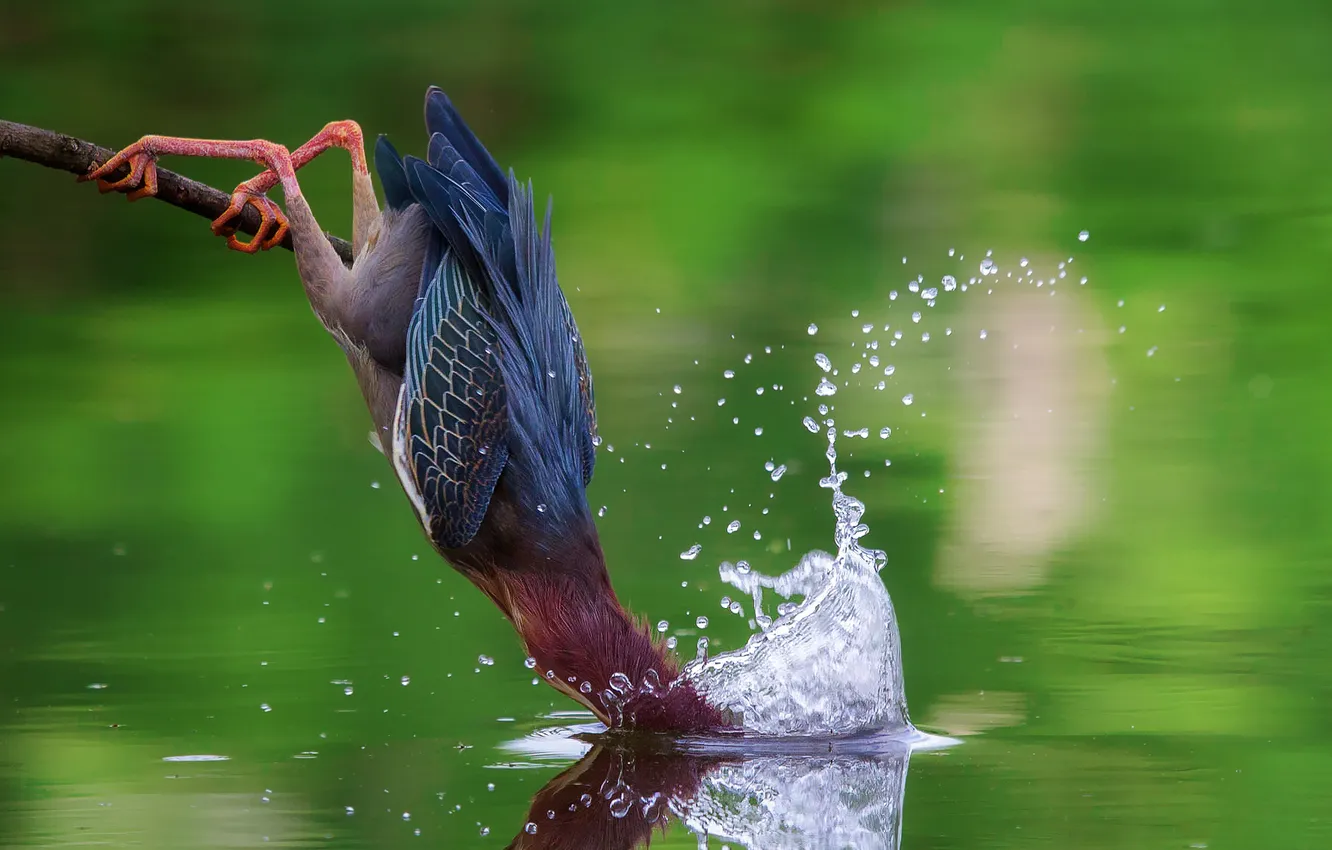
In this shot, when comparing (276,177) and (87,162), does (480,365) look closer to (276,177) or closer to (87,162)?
(276,177)

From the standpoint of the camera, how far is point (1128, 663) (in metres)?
3.79

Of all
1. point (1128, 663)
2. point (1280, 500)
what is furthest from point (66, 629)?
point (1280, 500)

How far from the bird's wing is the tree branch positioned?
0.36 m

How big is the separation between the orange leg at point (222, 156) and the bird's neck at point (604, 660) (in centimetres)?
74

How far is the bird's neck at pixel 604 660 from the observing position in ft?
11.3

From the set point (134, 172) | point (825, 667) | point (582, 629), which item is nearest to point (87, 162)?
point (134, 172)

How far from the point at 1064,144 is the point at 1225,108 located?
25.1 inches

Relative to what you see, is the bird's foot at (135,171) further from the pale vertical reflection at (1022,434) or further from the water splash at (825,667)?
the pale vertical reflection at (1022,434)

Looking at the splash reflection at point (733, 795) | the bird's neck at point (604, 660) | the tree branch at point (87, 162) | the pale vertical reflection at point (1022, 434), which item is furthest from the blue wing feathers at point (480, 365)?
the pale vertical reflection at point (1022, 434)

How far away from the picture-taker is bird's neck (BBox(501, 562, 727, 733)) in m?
3.45

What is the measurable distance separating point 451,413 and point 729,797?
757 mm

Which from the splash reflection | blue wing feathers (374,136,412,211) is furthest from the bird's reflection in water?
blue wing feathers (374,136,412,211)

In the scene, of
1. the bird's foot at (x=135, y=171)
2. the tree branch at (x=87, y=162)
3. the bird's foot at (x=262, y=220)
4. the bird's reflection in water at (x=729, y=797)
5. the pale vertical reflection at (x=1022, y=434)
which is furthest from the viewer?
the pale vertical reflection at (x=1022, y=434)

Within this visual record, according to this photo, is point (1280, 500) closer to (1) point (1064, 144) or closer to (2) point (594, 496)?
(2) point (594, 496)
